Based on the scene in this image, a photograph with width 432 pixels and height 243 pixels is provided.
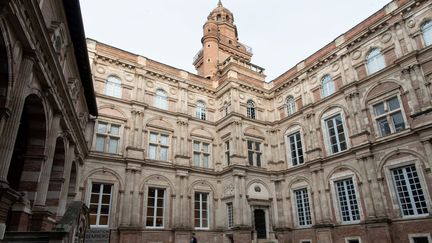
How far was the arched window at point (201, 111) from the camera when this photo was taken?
85.4 feet

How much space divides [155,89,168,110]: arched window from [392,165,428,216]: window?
54.4 ft

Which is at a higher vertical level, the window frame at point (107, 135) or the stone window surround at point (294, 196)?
the window frame at point (107, 135)

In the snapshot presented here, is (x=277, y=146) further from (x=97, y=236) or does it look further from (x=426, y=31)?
(x=97, y=236)

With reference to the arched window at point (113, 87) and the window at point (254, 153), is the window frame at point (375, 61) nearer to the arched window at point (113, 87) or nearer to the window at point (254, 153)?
the window at point (254, 153)

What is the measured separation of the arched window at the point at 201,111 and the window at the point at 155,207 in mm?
7321

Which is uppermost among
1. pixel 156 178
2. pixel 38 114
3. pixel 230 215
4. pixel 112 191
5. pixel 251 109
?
pixel 251 109

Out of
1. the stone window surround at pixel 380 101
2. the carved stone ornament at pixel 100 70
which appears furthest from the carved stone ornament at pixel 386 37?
the carved stone ornament at pixel 100 70

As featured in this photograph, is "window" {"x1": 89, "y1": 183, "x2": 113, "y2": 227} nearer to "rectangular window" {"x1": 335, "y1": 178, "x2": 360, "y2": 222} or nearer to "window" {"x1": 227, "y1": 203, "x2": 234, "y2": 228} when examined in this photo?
"window" {"x1": 227, "y1": 203, "x2": 234, "y2": 228}

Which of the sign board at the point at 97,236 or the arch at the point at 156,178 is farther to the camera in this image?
the arch at the point at 156,178

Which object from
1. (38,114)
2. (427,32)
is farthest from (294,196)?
(38,114)

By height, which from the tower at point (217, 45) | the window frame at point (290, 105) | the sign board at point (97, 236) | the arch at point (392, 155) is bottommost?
the sign board at point (97, 236)

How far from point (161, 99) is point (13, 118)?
1699 centimetres

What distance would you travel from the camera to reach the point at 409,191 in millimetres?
16781

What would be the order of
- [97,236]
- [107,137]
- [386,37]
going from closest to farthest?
[97,236], [386,37], [107,137]
